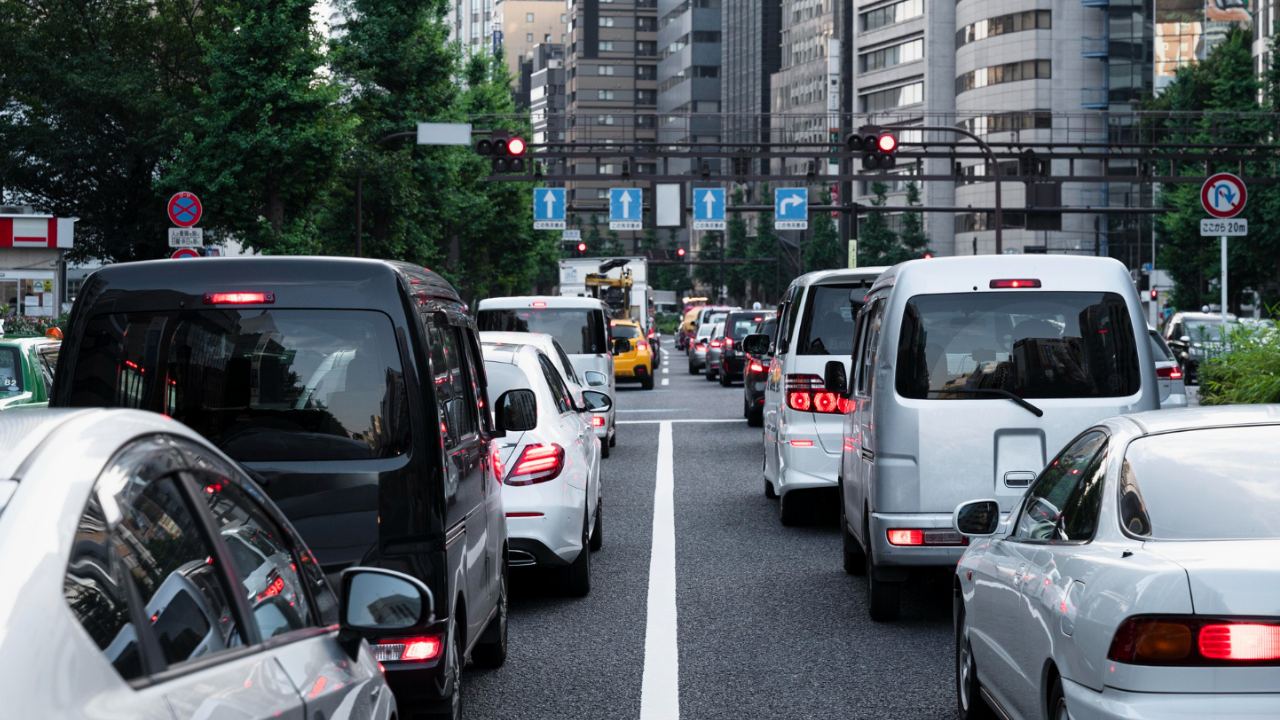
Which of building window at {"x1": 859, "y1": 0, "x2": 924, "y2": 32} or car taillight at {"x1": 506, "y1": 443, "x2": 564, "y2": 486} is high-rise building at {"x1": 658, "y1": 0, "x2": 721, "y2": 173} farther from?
car taillight at {"x1": 506, "y1": 443, "x2": 564, "y2": 486}

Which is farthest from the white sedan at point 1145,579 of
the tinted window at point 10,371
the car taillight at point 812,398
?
the tinted window at point 10,371

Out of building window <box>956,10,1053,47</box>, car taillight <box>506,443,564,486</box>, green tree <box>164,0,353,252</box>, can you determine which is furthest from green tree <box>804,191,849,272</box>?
car taillight <box>506,443,564,486</box>

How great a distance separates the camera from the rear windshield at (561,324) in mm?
23000

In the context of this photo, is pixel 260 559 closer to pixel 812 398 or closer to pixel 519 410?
pixel 519 410

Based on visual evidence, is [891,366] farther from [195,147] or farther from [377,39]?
[377,39]

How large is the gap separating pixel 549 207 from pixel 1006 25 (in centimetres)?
4618

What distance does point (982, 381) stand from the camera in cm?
927

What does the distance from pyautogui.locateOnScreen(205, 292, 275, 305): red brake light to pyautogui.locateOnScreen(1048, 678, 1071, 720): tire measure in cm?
278

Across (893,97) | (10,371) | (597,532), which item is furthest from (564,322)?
(893,97)

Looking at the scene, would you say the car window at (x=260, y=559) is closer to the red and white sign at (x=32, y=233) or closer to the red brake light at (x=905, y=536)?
the red brake light at (x=905, y=536)

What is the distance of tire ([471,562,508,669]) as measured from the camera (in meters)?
8.09

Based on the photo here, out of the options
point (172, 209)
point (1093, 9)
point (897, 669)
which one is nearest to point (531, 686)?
point (897, 669)

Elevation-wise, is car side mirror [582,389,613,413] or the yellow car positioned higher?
car side mirror [582,389,613,413]

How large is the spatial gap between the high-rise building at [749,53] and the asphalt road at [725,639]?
136 meters
